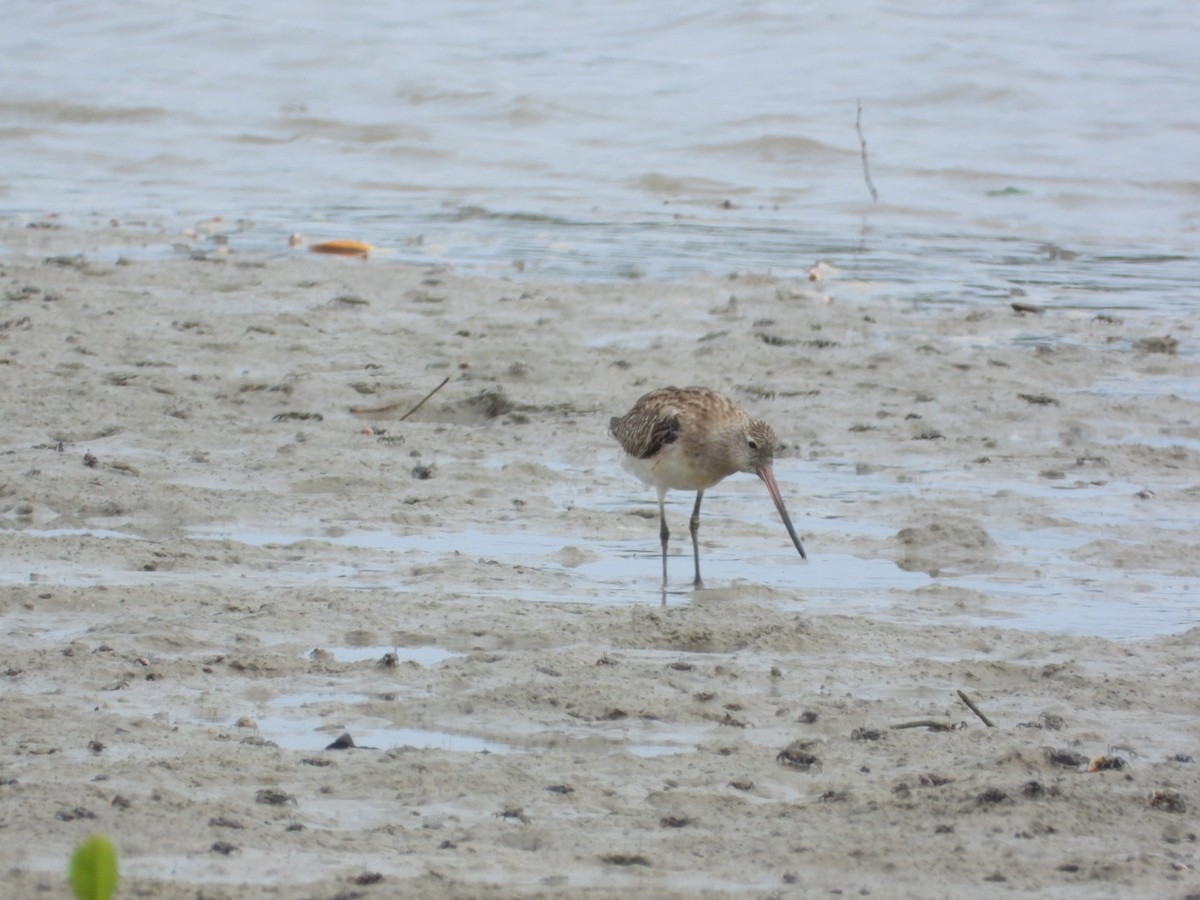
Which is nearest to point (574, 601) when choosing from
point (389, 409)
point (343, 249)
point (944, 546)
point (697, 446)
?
point (697, 446)

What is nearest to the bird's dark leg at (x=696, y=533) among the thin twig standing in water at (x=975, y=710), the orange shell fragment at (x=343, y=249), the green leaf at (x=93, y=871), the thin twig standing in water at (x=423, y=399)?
the thin twig standing in water at (x=975, y=710)

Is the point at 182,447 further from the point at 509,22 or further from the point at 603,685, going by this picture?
the point at 509,22

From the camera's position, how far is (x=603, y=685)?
5.52m

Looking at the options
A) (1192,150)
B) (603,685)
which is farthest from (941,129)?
(603,685)

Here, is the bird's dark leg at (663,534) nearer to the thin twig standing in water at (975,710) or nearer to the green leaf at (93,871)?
the thin twig standing in water at (975,710)

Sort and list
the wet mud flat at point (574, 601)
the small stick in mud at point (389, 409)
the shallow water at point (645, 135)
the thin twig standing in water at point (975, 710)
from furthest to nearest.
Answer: the shallow water at point (645, 135) < the small stick in mud at point (389, 409) < the thin twig standing in water at point (975, 710) < the wet mud flat at point (574, 601)

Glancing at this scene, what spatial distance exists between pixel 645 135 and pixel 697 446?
12864 mm

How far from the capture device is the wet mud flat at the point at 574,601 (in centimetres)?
433

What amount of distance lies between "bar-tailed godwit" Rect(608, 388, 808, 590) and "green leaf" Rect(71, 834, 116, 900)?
5.35 m

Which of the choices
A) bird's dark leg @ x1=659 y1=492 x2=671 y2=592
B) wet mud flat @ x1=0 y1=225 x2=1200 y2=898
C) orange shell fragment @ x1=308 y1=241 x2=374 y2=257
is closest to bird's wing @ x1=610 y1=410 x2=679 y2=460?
bird's dark leg @ x1=659 y1=492 x2=671 y2=592

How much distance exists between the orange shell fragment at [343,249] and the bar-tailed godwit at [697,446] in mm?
6002

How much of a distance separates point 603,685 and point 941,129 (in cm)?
1589

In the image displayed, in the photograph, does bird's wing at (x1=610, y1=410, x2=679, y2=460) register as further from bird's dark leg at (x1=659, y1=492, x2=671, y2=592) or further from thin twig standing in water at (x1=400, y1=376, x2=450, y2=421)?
thin twig standing in water at (x1=400, y1=376, x2=450, y2=421)

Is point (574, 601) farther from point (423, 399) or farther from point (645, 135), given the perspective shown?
point (645, 135)
